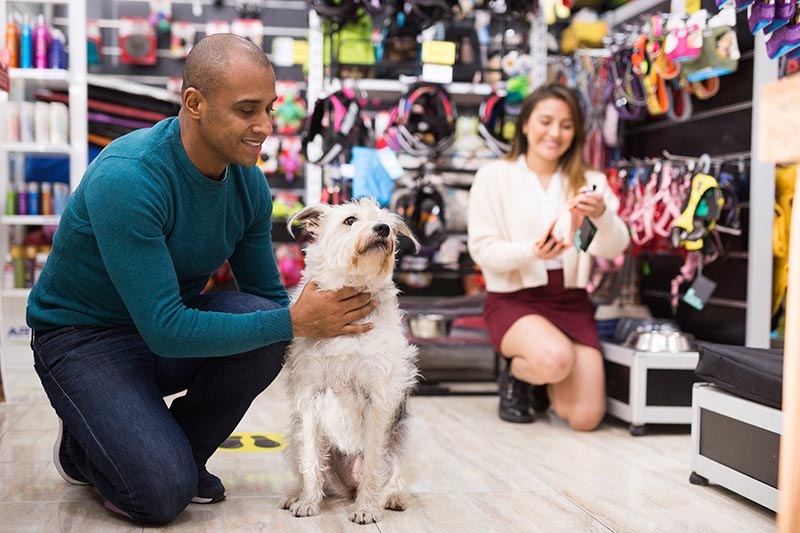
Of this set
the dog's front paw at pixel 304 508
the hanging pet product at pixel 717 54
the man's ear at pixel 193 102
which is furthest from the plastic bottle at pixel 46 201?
the hanging pet product at pixel 717 54

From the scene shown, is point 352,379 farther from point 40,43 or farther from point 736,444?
point 40,43

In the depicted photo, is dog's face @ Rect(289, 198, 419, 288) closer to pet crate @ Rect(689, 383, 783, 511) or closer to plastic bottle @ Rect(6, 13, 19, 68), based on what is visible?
pet crate @ Rect(689, 383, 783, 511)

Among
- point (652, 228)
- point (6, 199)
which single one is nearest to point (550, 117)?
point (652, 228)

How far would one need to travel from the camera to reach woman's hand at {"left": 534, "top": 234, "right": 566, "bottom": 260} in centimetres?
348

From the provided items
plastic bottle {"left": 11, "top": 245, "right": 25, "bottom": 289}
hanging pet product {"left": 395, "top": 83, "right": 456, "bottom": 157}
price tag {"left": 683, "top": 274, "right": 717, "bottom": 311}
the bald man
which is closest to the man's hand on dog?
the bald man

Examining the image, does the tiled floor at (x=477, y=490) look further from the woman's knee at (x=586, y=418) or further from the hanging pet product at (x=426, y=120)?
the hanging pet product at (x=426, y=120)

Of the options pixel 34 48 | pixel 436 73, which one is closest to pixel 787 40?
pixel 436 73

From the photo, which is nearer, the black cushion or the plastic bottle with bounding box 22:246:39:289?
the black cushion

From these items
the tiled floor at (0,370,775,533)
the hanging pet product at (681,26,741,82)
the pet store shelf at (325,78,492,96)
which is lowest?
the tiled floor at (0,370,775,533)

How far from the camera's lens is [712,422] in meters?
2.69

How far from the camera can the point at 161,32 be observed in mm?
6180

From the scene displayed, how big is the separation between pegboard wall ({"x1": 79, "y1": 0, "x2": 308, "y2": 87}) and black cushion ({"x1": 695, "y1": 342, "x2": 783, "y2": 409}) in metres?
4.32

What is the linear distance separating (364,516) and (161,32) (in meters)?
4.89

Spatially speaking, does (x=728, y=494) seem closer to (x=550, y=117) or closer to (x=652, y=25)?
(x=550, y=117)
